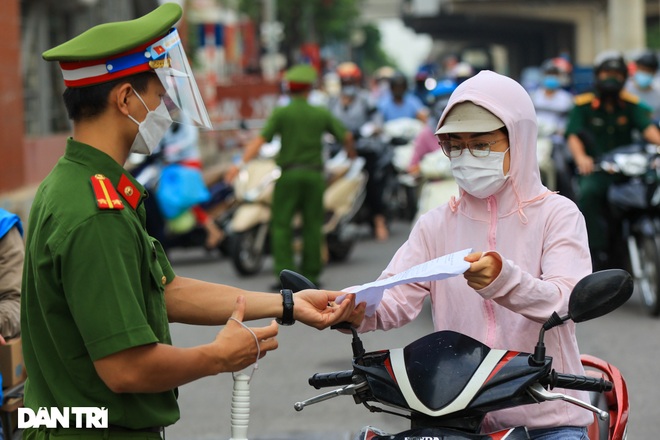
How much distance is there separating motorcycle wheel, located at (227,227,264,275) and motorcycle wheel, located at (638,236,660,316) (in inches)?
162

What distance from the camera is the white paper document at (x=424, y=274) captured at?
3162mm

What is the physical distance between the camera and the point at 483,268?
10.7 ft

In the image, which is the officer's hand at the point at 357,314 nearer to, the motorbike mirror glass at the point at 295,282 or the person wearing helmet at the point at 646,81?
the motorbike mirror glass at the point at 295,282

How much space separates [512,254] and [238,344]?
0.94 m

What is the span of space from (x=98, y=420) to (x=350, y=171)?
1090cm

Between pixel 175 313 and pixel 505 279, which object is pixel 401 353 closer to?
pixel 505 279

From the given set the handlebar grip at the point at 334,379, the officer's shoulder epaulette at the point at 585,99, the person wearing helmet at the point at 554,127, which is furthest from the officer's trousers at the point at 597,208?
the handlebar grip at the point at 334,379

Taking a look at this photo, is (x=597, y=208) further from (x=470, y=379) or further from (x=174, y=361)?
(x=174, y=361)

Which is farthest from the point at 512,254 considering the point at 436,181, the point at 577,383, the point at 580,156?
the point at 580,156

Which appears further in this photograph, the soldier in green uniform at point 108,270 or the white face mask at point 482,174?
the white face mask at point 482,174

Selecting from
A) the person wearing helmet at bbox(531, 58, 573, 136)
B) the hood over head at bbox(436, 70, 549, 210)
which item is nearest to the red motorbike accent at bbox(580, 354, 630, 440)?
the hood over head at bbox(436, 70, 549, 210)

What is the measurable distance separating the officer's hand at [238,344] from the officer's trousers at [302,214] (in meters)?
8.19

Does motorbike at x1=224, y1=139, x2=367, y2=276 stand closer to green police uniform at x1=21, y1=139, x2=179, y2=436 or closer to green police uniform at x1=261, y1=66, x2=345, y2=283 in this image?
green police uniform at x1=261, y1=66, x2=345, y2=283

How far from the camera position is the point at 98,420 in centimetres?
303
